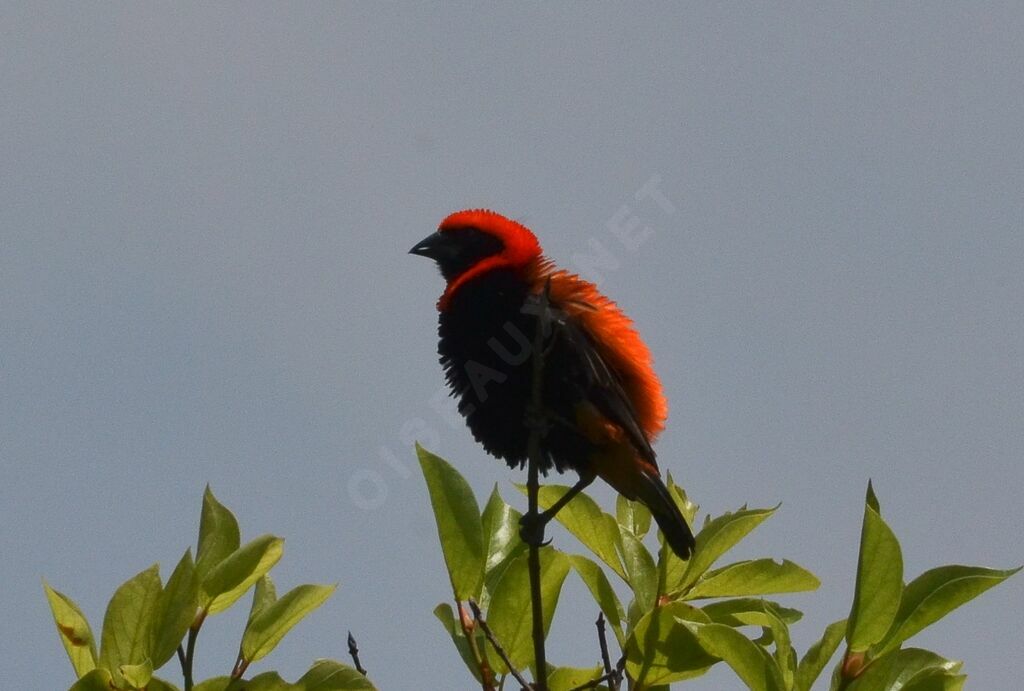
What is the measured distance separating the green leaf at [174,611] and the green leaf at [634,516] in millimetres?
1302

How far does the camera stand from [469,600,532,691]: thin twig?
9.21 ft

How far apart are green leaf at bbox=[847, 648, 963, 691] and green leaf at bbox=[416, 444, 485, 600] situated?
0.99 metres

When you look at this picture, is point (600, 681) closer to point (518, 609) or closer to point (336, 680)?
point (518, 609)

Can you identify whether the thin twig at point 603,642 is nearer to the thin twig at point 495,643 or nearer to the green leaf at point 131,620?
the thin twig at point 495,643

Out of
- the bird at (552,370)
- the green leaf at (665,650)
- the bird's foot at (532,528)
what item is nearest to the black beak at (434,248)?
the bird at (552,370)

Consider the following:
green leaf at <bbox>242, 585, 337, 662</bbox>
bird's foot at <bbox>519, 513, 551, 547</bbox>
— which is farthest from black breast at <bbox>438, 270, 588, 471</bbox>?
green leaf at <bbox>242, 585, 337, 662</bbox>

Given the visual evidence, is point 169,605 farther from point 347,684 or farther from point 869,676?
point 869,676

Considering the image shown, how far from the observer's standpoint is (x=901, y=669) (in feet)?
8.43

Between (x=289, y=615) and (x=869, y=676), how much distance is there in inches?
50.0

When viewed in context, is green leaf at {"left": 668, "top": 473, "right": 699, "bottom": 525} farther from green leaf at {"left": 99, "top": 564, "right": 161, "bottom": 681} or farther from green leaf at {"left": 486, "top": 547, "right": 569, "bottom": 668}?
green leaf at {"left": 99, "top": 564, "right": 161, "bottom": 681}

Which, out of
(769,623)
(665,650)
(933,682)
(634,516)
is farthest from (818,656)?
(634,516)

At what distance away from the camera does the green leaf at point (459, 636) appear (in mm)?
3047

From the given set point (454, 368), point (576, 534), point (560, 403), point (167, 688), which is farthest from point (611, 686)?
point (454, 368)

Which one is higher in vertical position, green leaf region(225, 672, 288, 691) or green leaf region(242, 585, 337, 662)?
green leaf region(242, 585, 337, 662)
